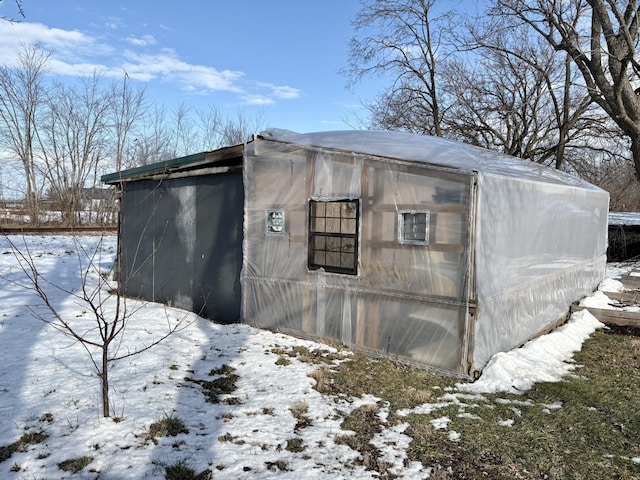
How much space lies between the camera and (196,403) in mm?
4043

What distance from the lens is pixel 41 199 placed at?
89.0 ft

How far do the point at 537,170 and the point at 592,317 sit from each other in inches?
114

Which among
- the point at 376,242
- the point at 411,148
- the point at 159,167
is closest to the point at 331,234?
the point at 376,242

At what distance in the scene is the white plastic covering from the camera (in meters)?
4.83

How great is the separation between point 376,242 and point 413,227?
0.53 meters

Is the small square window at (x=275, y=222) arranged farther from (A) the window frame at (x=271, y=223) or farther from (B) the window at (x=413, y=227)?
(B) the window at (x=413, y=227)

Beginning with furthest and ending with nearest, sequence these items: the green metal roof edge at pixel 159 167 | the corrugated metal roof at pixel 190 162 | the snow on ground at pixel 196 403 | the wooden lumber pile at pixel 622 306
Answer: the wooden lumber pile at pixel 622 306 < the green metal roof edge at pixel 159 167 < the corrugated metal roof at pixel 190 162 < the snow on ground at pixel 196 403

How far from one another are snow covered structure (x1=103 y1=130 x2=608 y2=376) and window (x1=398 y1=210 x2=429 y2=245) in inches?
0.5

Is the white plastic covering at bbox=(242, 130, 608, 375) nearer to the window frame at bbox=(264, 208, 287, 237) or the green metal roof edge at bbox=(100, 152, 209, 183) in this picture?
the window frame at bbox=(264, 208, 287, 237)

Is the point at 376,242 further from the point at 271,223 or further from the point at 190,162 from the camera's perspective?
the point at 190,162

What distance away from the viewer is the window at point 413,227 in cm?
500

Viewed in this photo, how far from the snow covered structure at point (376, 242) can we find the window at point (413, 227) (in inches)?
0.5

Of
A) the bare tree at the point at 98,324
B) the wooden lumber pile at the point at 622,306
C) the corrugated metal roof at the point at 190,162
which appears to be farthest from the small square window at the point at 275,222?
the wooden lumber pile at the point at 622,306

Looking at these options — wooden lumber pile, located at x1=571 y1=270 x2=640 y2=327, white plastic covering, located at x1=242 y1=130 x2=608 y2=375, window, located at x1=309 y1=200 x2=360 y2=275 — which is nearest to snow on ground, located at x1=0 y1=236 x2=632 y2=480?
white plastic covering, located at x1=242 y1=130 x2=608 y2=375
